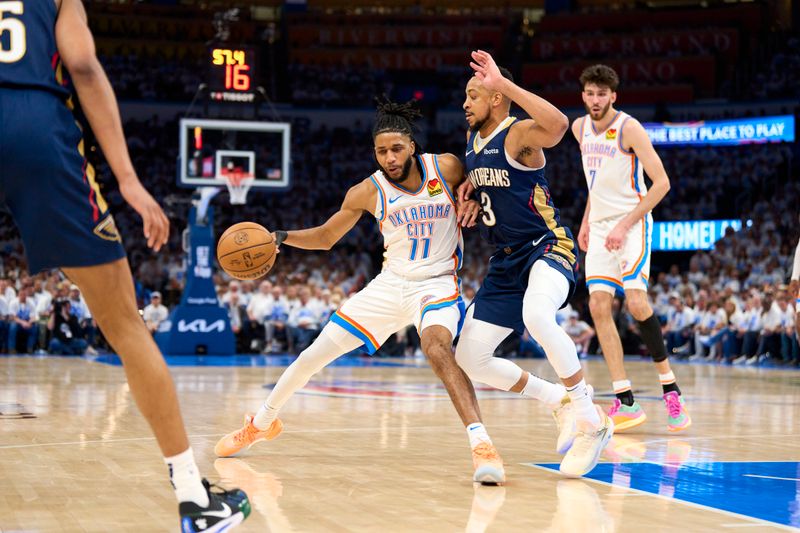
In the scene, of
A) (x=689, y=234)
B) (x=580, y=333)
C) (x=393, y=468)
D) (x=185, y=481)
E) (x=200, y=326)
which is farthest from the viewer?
(x=689, y=234)

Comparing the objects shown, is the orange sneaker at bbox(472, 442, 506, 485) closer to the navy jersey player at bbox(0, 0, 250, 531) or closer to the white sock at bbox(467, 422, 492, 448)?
the white sock at bbox(467, 422, 492, 448)

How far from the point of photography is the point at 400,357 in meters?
18.6

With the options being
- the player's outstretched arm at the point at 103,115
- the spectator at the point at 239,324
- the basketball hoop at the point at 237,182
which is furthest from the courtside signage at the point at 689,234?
the player's outstretched arm at the point at 103,115

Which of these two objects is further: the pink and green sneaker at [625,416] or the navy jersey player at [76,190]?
the pink and green sneaker at [625,416]

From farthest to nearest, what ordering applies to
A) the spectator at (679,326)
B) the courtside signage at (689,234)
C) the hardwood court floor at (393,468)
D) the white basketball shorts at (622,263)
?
the courtside signage at (689,234) < the spectator at (679,326) < the white basketball shorts at (622,263) < the hardwood court floor at (393,468)

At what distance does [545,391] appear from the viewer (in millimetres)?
5816

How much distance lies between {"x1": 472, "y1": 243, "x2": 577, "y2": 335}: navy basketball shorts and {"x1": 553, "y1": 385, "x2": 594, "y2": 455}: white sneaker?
1.63 ft

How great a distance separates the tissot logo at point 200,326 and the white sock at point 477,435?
12229 millimetres

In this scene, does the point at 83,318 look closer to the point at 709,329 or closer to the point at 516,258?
the point at 709,329

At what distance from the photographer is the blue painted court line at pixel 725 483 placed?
436 centimetres

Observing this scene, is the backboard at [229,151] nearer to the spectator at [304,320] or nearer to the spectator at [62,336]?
the spectator at [304,320]

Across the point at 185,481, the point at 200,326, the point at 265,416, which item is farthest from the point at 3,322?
the point at 185,481

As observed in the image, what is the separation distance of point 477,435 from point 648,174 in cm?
269

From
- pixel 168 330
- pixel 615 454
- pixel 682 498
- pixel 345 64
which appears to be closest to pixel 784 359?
pixel 168 330
